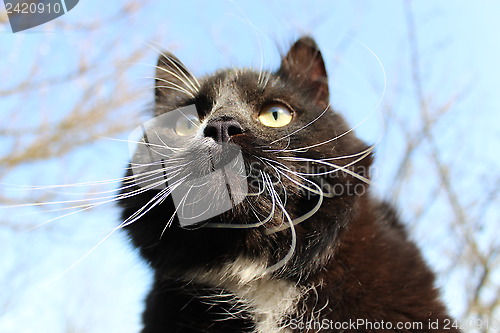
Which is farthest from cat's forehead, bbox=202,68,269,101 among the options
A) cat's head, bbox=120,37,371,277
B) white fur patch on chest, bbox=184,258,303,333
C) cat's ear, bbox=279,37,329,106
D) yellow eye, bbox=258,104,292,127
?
white fur patch on chest, bbox=184,258,303,333

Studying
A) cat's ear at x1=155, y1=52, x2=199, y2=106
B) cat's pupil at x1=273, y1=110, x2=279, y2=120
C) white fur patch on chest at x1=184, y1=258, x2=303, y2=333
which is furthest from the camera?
cat's ear at x1=155, y1=52, x2=199, y2=106

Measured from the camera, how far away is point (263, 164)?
1.68 m

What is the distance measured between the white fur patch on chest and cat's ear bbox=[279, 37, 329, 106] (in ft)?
3.33

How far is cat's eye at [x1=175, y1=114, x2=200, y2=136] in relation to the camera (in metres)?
2.03

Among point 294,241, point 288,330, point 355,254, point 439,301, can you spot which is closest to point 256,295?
Answer: point 288,330

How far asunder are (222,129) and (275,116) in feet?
1.27

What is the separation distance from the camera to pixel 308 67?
2.38 meters

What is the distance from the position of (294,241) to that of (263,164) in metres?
0.37

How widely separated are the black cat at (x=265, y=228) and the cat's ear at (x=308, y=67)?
0.20 meters

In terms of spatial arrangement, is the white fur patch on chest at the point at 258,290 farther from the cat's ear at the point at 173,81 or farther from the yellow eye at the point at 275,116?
the cat's ear at the point at 173,81

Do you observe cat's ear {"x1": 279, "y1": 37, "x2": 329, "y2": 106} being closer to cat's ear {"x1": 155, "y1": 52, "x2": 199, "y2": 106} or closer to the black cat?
the black cat

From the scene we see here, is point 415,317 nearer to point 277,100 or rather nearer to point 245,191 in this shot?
point 245,191

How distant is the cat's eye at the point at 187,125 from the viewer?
2.03m

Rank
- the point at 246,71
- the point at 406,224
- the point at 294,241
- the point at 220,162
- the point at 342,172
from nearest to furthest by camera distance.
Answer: the point at 220,162 < the point at 294,241 < the point at 342,172 < the point at 246,71 < the point at 406,224
